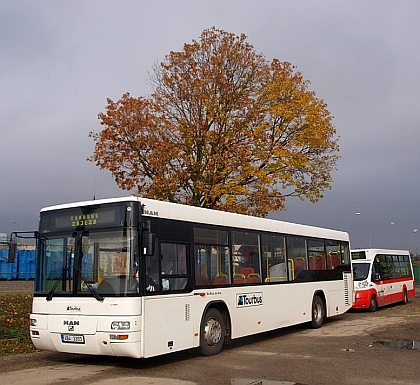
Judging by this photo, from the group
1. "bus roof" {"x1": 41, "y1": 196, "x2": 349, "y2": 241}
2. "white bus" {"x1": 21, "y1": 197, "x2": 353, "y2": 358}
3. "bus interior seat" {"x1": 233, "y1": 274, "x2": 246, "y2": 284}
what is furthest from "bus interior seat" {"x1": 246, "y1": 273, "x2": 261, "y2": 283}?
"bus roof" {"x1": 41, "y1": 196, "x2": 349, "y2": 241}

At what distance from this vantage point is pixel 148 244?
32.0ft

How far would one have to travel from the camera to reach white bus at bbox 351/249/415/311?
22.3m

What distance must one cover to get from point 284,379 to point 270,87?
48.3 ft

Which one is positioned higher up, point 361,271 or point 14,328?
point 361,271

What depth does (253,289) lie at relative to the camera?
13.1 meters

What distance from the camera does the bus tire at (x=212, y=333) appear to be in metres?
11.3

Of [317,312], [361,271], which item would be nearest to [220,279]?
[317,312]

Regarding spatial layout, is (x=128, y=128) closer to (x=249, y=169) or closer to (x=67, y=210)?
(x=249, y=169)

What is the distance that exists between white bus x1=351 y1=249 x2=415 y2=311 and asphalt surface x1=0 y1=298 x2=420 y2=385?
7546 millimetres

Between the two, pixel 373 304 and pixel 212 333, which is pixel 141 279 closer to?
pixel 212 333

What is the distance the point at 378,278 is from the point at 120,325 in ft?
52.4

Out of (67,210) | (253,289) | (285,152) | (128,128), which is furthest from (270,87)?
(67,210)

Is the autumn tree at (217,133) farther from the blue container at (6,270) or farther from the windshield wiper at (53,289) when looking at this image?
the blue container at (6,270)

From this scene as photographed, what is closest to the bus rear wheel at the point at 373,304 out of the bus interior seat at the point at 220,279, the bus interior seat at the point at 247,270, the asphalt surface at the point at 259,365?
the asphalt surface at the point at 259,365
